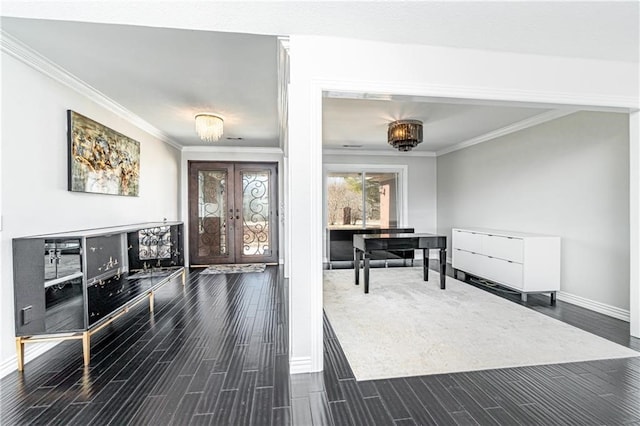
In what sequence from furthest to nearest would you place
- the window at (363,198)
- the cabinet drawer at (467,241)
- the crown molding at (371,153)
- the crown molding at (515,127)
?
the window at (363,198) → the crown molding at (371,153) → the cabinet drawer at (467,241) → the crown molding at (515,127)

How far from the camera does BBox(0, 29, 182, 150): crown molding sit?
7.35 feet

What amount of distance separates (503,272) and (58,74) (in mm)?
5484

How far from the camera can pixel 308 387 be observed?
203cm

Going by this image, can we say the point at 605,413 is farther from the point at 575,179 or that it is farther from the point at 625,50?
the point at 575,179

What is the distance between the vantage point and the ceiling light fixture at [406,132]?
4.32 m

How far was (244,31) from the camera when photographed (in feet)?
6.86

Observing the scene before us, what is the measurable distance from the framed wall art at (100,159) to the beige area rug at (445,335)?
2915 millimetres

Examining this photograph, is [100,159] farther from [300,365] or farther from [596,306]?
[596,306]

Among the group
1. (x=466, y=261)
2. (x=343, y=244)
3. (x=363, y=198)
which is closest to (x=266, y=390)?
(x=466, y=261)

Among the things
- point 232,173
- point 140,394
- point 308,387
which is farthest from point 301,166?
point 232,173

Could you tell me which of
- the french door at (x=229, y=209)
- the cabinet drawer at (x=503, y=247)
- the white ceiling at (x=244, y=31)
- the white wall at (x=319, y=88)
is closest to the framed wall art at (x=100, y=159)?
the white ceiling at (x=244, y=31)

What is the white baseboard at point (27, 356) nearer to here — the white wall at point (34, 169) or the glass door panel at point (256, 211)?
the white wall at point (34, 169)

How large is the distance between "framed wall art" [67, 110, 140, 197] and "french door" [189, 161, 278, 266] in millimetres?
2098

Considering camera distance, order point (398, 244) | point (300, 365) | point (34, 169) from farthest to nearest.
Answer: point (398, 244) → point (34, 169) → point (300, 365)
